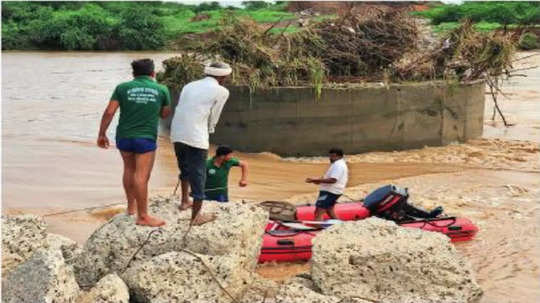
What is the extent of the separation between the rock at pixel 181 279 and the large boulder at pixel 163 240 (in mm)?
227

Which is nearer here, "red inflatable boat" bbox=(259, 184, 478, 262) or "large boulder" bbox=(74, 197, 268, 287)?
"large boulder" bbox=(74, 197, 268, 287)

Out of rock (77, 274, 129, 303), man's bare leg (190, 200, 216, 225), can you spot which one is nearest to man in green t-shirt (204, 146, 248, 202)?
man's bare leg (190, 200, 216, 225)

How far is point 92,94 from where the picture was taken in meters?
28.4

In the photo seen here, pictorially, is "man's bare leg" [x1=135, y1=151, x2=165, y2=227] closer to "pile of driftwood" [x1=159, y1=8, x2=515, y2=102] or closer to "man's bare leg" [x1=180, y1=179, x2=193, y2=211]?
"man's bare leg" [x1=180, y1=179, x2=193, y2=211]

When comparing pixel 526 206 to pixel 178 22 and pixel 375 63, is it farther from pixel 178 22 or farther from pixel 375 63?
pixel 178 22

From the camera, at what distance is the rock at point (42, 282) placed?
6285 mm

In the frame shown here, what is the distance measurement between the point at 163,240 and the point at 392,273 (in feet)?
7.06

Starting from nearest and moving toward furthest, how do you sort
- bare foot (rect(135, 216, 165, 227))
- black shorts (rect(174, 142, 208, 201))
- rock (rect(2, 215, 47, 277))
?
black shorts (rect(174, 142, 208, 201))
bare foot (rect(135, 216, 165, 227))
rock (rect(2, 215, 47, 277))

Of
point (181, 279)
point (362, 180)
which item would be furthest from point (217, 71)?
point (362, 180)

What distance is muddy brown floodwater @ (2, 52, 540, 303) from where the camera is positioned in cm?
1013

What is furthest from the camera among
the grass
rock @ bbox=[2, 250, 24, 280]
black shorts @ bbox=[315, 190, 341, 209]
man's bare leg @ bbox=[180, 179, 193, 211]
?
the grass

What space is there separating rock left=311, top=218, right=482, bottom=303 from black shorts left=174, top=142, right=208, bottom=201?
124 centimetres

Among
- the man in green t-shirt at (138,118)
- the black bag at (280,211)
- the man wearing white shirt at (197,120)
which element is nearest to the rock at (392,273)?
the man wearing white shirt at (197,120)

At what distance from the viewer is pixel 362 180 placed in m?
14.7
